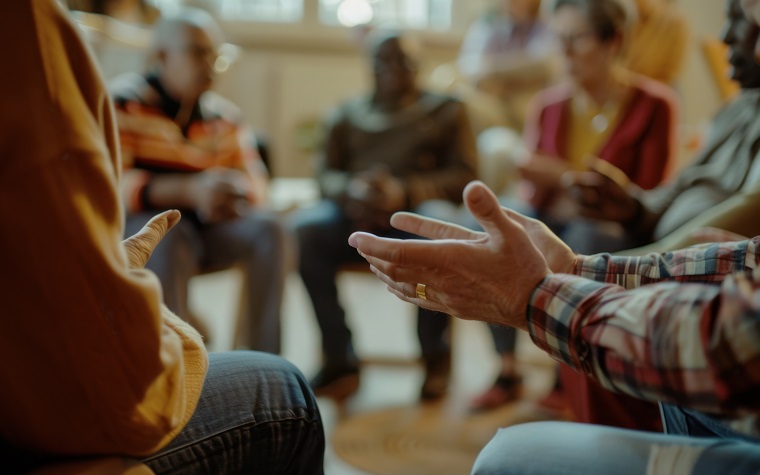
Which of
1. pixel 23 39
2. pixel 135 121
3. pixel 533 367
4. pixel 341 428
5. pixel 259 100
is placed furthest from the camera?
pixel 259 100

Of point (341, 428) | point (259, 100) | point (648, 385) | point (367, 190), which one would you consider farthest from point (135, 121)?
point (259, 100)

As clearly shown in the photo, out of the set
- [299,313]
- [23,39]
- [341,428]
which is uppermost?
[23,39]

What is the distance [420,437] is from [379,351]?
2.64ft

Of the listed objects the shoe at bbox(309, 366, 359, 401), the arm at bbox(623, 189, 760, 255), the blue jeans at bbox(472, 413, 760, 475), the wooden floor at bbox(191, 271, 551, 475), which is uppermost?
the arm at bbox(623, 189, 760, 255)

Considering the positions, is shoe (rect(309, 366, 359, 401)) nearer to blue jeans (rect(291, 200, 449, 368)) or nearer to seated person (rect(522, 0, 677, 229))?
blue jeans (rect(291, 200, 449, 368))

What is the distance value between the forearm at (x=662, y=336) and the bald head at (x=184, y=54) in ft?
5.52

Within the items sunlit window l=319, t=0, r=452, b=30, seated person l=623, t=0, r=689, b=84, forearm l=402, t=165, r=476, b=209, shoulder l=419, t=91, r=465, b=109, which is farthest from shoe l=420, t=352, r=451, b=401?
sunlit window l=319, t=0, r=452, b=30

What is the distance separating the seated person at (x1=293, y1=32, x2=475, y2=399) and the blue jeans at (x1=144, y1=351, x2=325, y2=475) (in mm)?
1317

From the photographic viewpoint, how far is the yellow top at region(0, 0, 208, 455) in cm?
50

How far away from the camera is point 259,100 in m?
4.36

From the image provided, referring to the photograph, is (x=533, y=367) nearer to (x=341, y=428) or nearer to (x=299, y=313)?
(x=341, y=428)

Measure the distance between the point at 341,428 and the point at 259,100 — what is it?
2939mm

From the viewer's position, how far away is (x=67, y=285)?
52 cm

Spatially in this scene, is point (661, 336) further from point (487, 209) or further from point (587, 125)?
point (587, 125)
